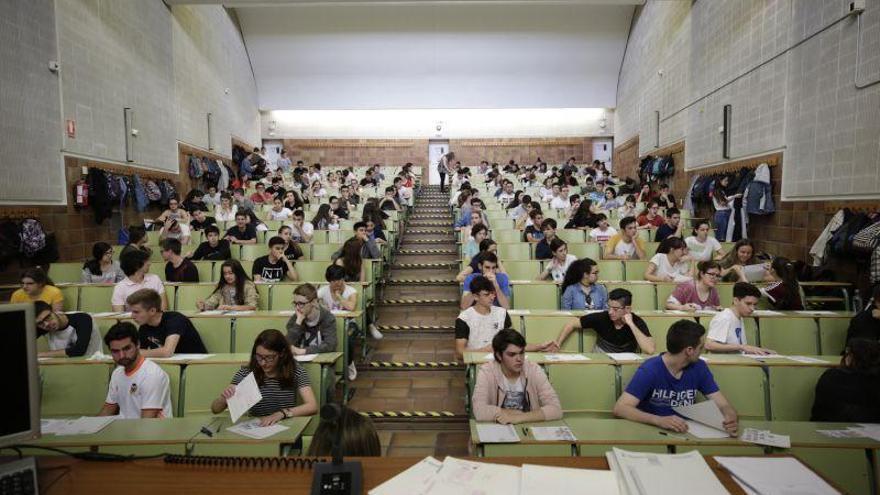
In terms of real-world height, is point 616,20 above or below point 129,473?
above

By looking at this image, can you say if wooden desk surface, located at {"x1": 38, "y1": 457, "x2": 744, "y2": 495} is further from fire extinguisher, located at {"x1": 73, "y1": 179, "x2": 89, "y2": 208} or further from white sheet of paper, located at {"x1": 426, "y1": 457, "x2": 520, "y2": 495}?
fire extinguisher, located at {"x1": 73, "y1": 179, "x2": 89, "y2": 208}

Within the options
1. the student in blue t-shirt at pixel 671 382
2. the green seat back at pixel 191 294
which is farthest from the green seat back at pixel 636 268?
the green seat back at pixel 191 294

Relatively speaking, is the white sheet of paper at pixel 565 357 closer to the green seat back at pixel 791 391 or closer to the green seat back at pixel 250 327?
the green seat back at pixel 791 391

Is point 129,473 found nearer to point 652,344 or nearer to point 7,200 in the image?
point 652,344

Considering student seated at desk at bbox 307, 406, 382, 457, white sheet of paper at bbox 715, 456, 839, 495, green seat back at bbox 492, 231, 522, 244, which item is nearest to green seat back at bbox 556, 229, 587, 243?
green seat back at bbox 492, 231, 522, 244

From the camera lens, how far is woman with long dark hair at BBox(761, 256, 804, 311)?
5277 millimetres

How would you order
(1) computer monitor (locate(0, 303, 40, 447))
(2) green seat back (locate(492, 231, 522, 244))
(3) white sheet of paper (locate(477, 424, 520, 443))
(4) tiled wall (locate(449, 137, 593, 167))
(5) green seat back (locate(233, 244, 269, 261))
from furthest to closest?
(4) tiled wall (locate(449, 137, 593, 167)) < (2) green seat back (locate(492, 231, 522, 244)) < (5) green seat back (locate(233, 244, 269, 261)) < (3) white sheet of paper (locate(477, 424, 520, 443)) < (1) computer monitor (locate(0, 303, 40, 447))

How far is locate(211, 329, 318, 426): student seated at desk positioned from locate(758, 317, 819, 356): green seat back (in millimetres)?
3526

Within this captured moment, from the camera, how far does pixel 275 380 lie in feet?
10.6

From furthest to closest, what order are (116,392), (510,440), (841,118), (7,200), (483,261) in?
(7,200) → (841,118) → (483,261) → (116,392) → (510,440)

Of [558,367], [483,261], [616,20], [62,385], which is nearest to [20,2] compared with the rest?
[62,385]

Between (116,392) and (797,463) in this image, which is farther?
(116,392)

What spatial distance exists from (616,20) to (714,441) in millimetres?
16821

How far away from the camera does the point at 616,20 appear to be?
17047 mm
